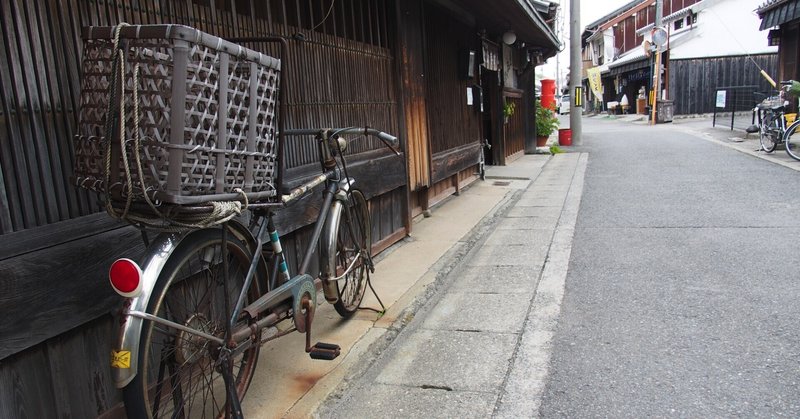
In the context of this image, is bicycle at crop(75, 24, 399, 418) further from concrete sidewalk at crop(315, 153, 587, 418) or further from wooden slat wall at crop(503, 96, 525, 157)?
wooden slat wall at crop(503, 96, 525, 157)

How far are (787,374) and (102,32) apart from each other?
373 centimetres

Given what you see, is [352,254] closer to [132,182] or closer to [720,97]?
[132,182]

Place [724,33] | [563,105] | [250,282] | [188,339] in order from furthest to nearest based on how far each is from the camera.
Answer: [563,105] → [724,33] → [250,282] → [188,339]

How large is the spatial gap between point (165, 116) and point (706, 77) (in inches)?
1242

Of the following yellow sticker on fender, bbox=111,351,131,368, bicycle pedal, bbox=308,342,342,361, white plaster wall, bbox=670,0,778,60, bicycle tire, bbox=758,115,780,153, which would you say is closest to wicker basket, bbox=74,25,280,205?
yellow sticker on fender, bbox=111,351,131,368

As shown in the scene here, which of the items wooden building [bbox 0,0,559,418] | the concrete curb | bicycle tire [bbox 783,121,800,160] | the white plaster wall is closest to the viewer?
wooden building [bbox 0,0,559,418]

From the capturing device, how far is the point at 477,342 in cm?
363

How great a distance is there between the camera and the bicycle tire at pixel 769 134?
12.4 metres

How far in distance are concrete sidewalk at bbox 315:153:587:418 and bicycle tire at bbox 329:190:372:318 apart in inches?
11.7

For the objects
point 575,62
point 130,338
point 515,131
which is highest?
point 575,62

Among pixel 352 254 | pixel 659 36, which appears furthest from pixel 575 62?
pixel 352 254

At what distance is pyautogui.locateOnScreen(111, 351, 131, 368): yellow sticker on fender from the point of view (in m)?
1.85

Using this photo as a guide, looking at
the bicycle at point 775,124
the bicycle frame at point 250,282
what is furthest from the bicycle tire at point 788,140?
the bicycle frame at point 250,282

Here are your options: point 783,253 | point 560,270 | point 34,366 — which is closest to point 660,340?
point 560,270
